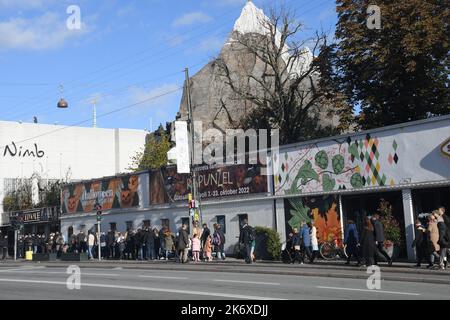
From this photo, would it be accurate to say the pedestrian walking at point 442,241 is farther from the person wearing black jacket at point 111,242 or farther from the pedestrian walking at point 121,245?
the person wearing black jacket at point 111,242

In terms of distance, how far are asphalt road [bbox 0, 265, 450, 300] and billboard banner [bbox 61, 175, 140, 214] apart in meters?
20.5

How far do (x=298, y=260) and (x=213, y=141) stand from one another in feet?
106

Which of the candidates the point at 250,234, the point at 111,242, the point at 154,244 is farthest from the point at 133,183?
the point at 250,234

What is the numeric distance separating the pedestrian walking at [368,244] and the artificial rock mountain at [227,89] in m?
34.8

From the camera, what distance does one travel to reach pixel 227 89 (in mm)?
61062

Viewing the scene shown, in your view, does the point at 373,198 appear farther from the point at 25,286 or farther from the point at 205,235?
the point at 25,286

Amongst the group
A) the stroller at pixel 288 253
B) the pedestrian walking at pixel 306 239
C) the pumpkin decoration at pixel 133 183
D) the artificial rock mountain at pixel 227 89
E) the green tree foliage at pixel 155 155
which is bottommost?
the stroller at pixel 288 253

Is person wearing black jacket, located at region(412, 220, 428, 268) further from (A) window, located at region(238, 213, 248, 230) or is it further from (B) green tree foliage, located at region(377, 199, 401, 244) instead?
(A) window, located at region(238, 213, 248, 230)

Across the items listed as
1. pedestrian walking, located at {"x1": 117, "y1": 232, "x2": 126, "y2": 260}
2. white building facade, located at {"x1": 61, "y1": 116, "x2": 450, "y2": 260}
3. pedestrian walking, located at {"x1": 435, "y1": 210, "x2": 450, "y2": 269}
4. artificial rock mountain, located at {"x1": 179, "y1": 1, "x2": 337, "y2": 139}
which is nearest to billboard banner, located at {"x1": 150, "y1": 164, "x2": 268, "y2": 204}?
white building facade, located at {"x1": 61, "y1": 116, "x2": 450, "y2": 260}

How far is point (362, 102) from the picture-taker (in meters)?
37.4

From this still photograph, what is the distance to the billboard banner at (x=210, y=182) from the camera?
3070 centimetres

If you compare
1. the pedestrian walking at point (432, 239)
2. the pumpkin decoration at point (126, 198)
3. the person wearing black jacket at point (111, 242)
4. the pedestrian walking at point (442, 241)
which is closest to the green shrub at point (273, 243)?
the pedestrian walking at point (432, 239)

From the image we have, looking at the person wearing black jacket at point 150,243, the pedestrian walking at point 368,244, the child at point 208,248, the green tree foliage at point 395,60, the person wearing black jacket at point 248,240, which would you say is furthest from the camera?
the green tree foliage at point 395,60

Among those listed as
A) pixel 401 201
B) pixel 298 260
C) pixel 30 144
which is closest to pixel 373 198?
pixel 401 201
